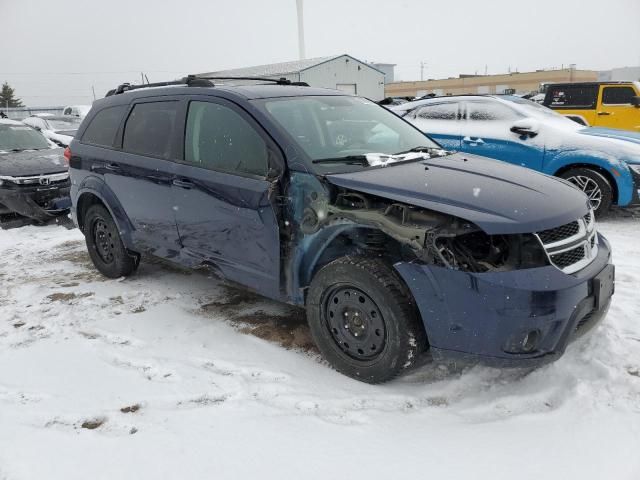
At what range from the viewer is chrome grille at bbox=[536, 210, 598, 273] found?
2.69 meters

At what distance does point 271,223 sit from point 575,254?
1793 mm

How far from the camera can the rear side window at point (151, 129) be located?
4137mm

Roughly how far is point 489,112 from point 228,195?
5.38 meters

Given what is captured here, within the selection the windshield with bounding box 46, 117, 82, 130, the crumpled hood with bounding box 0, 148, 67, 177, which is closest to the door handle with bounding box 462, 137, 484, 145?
the crumpled hood with bounding box 0, 148, 67, 177

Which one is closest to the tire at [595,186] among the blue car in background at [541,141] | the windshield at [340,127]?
the blue car in background at [541,141]

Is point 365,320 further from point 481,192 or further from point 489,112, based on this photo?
point 489,112

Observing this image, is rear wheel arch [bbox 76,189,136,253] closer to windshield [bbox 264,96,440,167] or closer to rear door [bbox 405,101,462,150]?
windshield [bbox 264,96,440,167]

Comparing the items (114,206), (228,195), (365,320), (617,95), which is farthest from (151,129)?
(617,95)

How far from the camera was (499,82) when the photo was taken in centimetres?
5400

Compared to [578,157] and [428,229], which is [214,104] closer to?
[428,229]

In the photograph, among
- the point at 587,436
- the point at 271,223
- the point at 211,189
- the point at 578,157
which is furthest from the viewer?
the point at 578,157

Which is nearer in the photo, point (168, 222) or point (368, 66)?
point (168, 222)

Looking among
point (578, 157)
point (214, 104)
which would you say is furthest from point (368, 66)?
point (214, 104)

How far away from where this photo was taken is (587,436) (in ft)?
8.27
